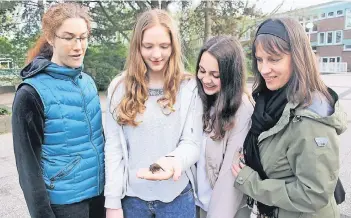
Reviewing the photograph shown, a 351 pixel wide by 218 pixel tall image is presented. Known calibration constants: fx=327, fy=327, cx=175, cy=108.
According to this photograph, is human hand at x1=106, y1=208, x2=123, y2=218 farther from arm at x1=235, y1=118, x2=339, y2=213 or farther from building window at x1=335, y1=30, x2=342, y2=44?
building window at x1=335, y1=30, x2=342, y2=44

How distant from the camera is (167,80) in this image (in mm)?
1596

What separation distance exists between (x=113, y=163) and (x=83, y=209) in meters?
0.32

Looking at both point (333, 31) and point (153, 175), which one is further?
point (333, 31)

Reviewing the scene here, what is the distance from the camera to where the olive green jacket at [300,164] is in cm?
136

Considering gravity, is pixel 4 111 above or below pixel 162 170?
below

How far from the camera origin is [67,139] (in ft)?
5.16

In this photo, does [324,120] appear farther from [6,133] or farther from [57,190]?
[6,133]

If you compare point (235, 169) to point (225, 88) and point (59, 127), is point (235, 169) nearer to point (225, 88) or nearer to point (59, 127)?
point (225, 88)

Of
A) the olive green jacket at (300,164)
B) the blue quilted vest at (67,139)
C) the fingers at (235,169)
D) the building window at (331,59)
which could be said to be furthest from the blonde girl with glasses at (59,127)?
the building window at (331,59)

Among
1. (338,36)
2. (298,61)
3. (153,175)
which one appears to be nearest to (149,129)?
(153,175)

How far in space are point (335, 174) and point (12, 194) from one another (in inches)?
133

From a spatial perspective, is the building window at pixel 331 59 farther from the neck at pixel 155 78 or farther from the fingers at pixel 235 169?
the neck at pixel 155 78

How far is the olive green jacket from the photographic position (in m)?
1.36

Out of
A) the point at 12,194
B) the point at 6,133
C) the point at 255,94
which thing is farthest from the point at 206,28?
the point at 255,94
